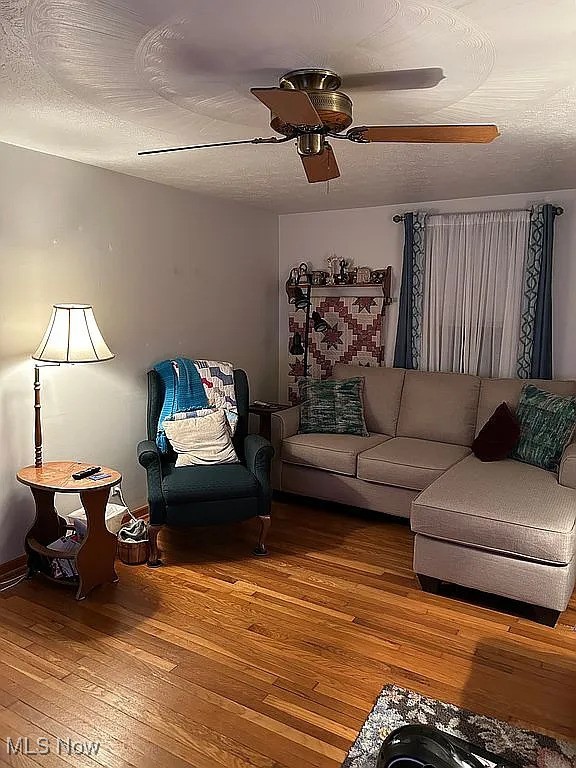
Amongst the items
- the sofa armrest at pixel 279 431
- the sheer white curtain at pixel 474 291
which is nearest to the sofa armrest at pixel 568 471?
the sheer white curtain at pixel 474 291

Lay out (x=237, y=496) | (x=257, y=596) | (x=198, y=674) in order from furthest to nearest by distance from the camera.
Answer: (x=237, y=496), (x=257, y=596), (x=198, y=674)

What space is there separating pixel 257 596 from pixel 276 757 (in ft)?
3.67

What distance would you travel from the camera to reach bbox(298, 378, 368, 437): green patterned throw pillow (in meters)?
4.54

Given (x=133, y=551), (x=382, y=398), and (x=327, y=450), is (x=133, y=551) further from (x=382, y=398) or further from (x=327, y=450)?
(x=382, y=398)

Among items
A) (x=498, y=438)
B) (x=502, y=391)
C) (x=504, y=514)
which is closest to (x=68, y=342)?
(x=504, y=514)

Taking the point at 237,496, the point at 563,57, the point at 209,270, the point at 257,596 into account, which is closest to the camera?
the point at 563,57

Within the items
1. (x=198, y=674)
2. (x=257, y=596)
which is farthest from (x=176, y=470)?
(x=198, y=674)

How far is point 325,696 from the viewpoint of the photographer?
2.39 metres

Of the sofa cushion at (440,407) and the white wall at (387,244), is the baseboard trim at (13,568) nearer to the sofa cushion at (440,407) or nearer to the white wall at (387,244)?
the sofa cushion at (440,407)

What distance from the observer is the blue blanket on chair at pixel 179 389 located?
397cm

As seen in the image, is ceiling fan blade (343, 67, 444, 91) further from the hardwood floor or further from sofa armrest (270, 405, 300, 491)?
sofa armrest (270, 405, 300, 491)

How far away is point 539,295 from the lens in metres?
4.33

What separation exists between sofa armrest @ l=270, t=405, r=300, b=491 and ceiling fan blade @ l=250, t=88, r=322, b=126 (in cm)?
270

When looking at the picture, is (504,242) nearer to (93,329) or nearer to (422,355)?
(422,355)
